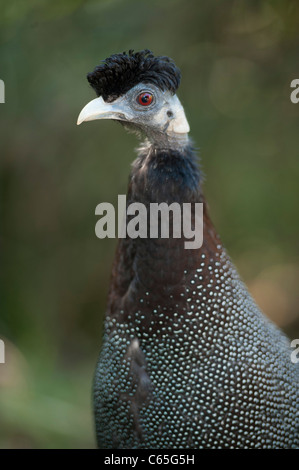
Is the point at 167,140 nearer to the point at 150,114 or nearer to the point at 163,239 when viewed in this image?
the point at 150,114

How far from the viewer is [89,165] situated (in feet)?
18.3

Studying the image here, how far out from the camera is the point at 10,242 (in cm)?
600

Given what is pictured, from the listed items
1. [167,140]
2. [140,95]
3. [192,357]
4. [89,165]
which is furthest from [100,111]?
[89,165]

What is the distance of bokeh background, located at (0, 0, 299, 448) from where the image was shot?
4734 mm

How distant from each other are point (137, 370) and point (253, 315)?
2.02 ft

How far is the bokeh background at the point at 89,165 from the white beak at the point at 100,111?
1.94 meters

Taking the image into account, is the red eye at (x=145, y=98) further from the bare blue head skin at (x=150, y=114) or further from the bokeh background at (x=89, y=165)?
the bokeh background at (x=89, y=165)

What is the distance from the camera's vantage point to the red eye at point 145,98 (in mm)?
2854

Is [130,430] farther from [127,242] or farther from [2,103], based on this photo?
[2,103]

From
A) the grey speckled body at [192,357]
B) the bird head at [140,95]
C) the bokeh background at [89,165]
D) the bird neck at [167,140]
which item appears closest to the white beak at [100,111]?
the bird head at [140,95]

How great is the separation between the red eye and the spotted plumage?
0.12 ft

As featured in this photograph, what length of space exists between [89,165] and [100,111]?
8.98 feet
